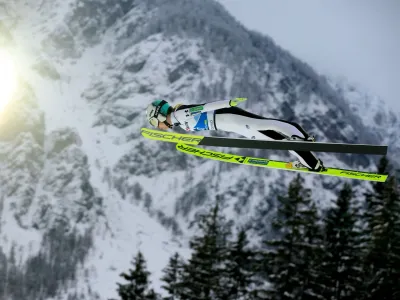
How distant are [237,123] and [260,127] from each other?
0.60 metres

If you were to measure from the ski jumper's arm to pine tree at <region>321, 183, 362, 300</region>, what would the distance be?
45.1ft

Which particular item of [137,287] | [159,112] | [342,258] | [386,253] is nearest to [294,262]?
[342,258]

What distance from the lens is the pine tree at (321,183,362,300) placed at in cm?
2223

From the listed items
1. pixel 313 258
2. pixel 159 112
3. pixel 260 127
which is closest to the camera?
pixel 260 127

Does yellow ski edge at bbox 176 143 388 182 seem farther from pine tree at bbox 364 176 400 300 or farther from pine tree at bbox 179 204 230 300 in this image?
pine tree at bbox 364 176 400 300

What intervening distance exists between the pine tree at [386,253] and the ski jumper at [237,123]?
43.3 ft

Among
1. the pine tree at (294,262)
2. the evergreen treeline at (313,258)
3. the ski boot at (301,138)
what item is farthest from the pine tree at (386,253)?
the ski boot at (301,138)

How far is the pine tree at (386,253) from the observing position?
2019 cm

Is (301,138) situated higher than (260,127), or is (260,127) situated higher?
(260,127)

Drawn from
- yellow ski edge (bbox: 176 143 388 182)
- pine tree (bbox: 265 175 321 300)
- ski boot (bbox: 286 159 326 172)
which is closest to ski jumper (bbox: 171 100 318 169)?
ski boot (bbox: 286 159 326 172)

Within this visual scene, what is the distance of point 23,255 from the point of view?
586 ft

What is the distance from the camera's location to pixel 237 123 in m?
9.92

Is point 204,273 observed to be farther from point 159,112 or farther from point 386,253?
point 159,112

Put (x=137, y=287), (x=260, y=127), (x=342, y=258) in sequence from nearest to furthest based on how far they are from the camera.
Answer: (x=260, y=127) → (x=342, y=258) → (x=137, y=287)
